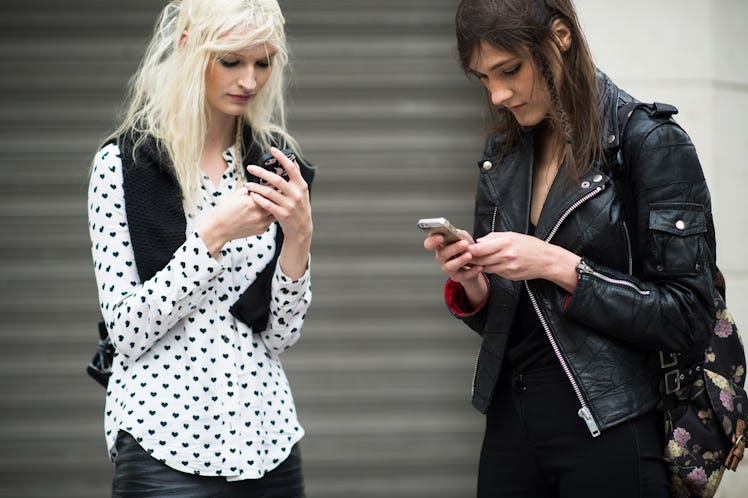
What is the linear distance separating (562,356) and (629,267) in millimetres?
283

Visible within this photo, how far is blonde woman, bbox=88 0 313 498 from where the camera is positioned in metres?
2.56

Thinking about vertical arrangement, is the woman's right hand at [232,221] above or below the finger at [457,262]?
above

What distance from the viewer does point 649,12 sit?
14.6ft

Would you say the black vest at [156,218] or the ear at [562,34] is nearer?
the ear at [562,34]

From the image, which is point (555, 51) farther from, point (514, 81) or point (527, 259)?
point (527, 259)

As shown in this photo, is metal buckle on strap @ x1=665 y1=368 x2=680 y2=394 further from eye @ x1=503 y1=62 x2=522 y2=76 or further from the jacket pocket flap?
eye @ x1=503 y1=62 x2=522 y2=76

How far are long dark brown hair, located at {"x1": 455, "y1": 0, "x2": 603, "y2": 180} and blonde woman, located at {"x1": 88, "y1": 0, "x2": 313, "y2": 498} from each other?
607 mm

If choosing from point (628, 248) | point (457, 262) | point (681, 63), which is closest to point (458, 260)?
point (457, 262)

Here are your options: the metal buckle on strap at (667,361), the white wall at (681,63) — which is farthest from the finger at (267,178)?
the white wall at (681,63)

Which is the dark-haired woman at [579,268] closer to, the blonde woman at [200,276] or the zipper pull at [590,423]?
the zipper pull at [590,423]

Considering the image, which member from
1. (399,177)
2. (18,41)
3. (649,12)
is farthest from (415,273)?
(18,41)

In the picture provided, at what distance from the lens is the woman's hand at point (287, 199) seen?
254cm

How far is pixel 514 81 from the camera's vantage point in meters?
2.49

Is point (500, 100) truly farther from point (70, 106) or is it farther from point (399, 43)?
point (70, 106)
